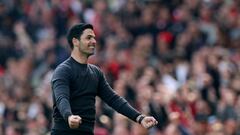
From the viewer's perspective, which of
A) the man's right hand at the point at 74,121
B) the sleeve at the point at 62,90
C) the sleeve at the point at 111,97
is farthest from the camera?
the sleeve at the point at 111,97

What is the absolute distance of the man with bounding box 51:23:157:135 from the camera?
400 inches

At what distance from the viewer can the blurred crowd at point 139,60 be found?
52.2 ft

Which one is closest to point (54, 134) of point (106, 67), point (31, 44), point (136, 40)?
point (106, 67)

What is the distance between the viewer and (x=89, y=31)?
1044 cm

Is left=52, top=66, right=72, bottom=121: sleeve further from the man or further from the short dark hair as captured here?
the short dark hair

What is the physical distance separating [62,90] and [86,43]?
670 millimetres

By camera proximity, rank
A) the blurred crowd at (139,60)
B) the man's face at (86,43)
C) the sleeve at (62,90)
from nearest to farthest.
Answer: the sleeve at (62,90), the man's face at (86,43), the blurred crowd at (139,60)

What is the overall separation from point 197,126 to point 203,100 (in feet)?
4.05

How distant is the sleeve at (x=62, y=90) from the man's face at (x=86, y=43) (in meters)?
0.30

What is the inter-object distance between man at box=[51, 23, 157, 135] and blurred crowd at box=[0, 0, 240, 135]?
158 inches

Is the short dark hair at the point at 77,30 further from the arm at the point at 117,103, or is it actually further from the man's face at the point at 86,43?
the arm at the point at 117,103

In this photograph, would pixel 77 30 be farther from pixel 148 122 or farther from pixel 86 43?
pixel 148 122

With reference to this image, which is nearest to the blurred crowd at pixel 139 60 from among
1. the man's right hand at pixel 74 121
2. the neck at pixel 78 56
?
the neck at pixel 78 56

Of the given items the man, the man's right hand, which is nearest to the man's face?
the man
